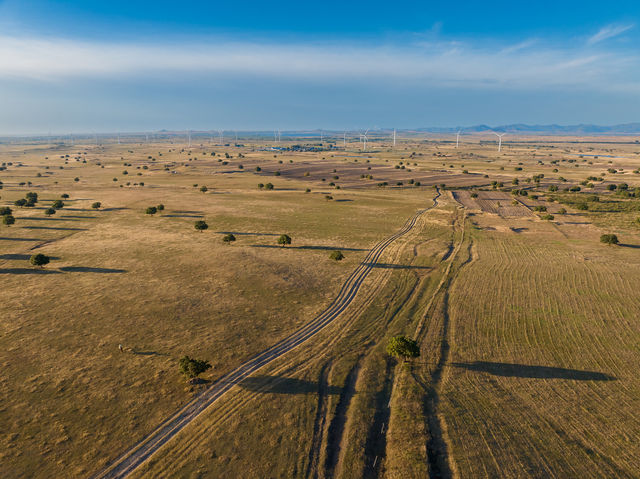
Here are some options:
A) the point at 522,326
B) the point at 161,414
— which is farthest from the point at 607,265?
the point at 161,414

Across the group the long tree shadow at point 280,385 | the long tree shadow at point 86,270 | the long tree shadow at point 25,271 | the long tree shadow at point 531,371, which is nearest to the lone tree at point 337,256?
the long tree shadow at point 531,371

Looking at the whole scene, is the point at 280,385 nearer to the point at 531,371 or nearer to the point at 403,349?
the point at 403,349

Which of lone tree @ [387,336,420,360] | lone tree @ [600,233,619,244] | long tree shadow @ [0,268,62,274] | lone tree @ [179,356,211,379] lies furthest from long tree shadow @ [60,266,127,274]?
lone tree @ [600,233,619,244]

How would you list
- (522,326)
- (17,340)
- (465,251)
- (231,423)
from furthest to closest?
1. (465,251)
2. (522,326)
3. (17,340)
4. (231,423)

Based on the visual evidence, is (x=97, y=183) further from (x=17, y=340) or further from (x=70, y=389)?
(x=70, y=389)

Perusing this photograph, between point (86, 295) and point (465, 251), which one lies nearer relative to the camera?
point (86, 295)

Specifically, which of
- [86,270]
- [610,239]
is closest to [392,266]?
[610,239]

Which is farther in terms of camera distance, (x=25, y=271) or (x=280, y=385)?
(x=25, y=271)
